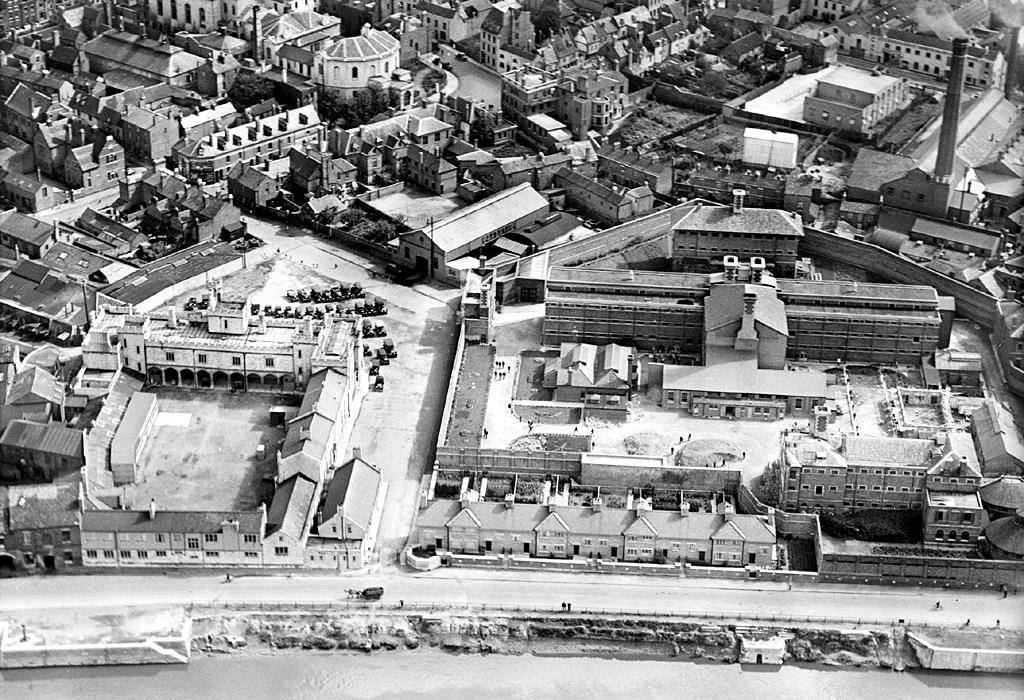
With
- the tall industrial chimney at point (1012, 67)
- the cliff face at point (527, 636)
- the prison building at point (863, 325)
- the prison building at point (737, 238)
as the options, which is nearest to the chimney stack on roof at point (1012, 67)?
the tall industrial chimney at point (1012, 67)

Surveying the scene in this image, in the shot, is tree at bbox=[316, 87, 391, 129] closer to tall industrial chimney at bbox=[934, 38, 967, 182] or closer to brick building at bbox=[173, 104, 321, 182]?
brick building at bbox=[173, 104, 321, 182]

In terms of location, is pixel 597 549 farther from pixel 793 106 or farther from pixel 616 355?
pixel 793 106

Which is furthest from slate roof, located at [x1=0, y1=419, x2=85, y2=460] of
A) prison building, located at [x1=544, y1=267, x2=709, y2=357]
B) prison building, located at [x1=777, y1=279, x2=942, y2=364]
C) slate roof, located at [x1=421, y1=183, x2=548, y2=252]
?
prison building, located at [x1=777, y1=279, x2=942, y2=364]

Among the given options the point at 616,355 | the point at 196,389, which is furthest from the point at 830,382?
the point at 196,389

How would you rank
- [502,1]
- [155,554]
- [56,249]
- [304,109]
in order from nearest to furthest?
[155,554] → [56,249] → [304,109] → [502,1]

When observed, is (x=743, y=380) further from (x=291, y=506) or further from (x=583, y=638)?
(x=291, y=506)

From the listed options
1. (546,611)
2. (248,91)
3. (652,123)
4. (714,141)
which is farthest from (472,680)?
(248,91)

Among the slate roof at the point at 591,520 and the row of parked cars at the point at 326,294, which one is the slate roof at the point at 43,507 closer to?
the slate roof at the point at 591,520
